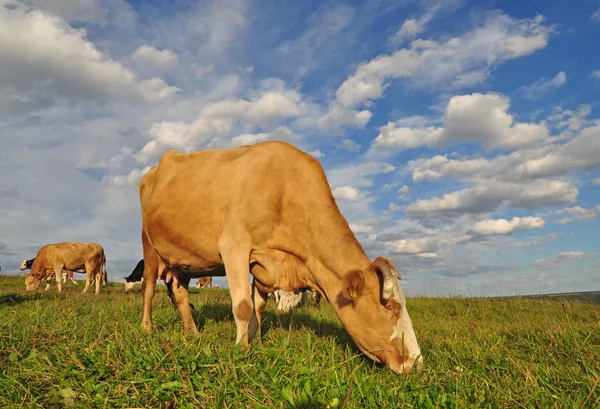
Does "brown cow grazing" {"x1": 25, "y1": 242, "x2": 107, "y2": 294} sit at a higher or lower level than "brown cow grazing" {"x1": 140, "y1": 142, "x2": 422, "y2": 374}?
higher

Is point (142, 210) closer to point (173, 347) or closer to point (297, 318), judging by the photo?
point (297, 318)

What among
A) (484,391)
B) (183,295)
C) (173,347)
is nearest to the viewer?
(484,391)

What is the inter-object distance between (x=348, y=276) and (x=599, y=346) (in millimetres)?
3334

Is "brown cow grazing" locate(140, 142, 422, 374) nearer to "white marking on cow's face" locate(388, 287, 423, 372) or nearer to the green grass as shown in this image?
"white marking on cow's face" locate(388, 287, 423, 372)

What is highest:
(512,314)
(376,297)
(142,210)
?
(142,210)

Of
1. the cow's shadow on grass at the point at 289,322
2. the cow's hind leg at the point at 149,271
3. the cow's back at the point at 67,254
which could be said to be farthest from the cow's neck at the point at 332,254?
the cow's back at the point at 67,254

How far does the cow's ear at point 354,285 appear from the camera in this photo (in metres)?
5.38

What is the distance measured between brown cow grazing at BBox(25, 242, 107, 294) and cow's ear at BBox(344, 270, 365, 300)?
22.2 meters

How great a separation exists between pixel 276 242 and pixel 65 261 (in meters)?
23.1

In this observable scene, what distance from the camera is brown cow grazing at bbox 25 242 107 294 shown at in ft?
82.0

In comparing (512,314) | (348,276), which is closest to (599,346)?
(348,276)

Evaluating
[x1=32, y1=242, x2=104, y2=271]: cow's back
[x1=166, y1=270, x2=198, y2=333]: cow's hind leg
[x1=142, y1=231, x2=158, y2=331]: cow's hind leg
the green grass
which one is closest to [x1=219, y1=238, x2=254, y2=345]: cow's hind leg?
the green grass

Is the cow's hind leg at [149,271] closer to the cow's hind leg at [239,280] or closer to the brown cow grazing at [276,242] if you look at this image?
the brown cow grazing at [276,242]

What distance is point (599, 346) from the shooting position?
19.1 feet
